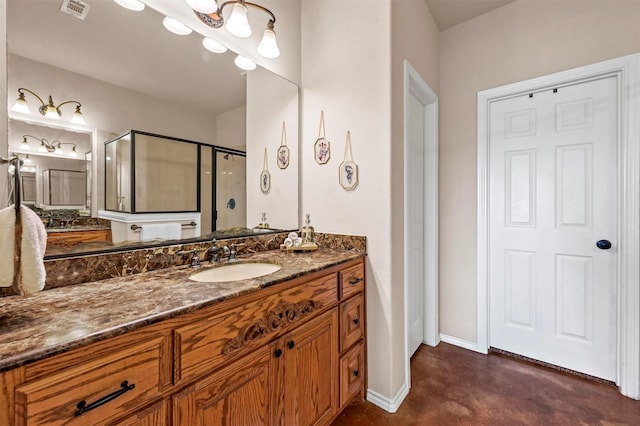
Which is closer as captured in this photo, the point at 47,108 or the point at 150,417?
the point at 150,417

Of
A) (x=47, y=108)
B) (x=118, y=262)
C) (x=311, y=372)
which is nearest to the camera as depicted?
(x=47, y=108)

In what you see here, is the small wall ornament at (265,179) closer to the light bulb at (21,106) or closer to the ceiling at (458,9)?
the light bulb at (21,106)

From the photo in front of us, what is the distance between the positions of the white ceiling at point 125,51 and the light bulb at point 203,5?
14 cm

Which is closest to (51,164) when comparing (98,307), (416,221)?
(98,307)

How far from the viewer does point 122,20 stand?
116 cm

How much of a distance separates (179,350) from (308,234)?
3.66 ft

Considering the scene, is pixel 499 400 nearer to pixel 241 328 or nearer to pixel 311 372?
pixel 311 372

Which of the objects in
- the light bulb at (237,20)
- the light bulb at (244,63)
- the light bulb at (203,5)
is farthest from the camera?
the light bulb at (244,63)

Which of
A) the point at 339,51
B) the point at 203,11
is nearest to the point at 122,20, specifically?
the point at 203,11

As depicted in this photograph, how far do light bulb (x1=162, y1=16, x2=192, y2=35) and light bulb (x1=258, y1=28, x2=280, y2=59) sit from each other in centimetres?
40

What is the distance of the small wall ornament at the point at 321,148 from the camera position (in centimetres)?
183

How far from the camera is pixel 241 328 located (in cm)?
94

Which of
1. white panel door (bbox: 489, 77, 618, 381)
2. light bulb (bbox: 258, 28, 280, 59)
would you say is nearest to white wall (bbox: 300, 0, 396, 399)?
light bulb (bbox: 258, 28, 280, 59)

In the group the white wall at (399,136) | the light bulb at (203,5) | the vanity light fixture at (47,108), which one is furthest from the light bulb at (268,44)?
the vanity light fixture at (47,108)
